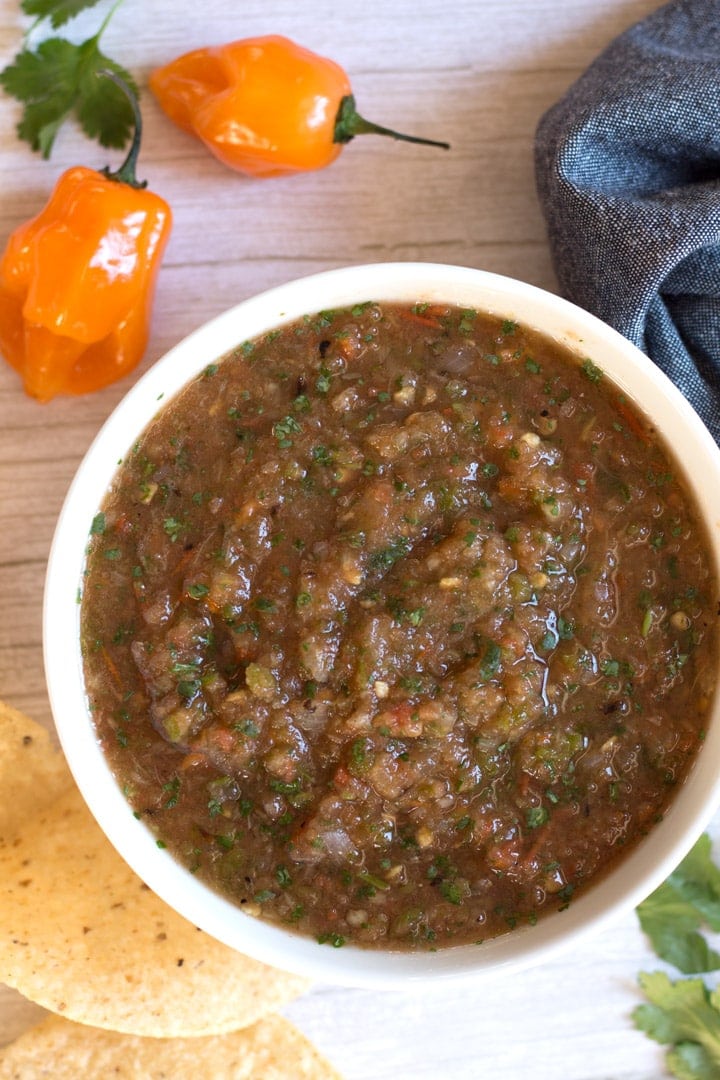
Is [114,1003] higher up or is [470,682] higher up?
[470,682]

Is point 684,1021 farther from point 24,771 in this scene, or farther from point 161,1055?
point 24,771

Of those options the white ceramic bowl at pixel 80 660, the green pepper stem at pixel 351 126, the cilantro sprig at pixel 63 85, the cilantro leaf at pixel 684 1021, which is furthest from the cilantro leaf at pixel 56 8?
the cilantro leaf at pixel 684 1021

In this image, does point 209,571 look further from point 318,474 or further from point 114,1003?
point 114,1003

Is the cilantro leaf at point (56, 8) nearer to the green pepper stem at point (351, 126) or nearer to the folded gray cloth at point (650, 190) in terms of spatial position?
the green pepper stem at point (351, 126)

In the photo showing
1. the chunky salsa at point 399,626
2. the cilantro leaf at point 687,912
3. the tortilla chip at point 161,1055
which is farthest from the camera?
the cilantro leaf at point 687,912

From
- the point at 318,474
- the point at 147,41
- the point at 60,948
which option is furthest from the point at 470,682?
the point at 147,41

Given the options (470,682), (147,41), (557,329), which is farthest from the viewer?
(147,41)
